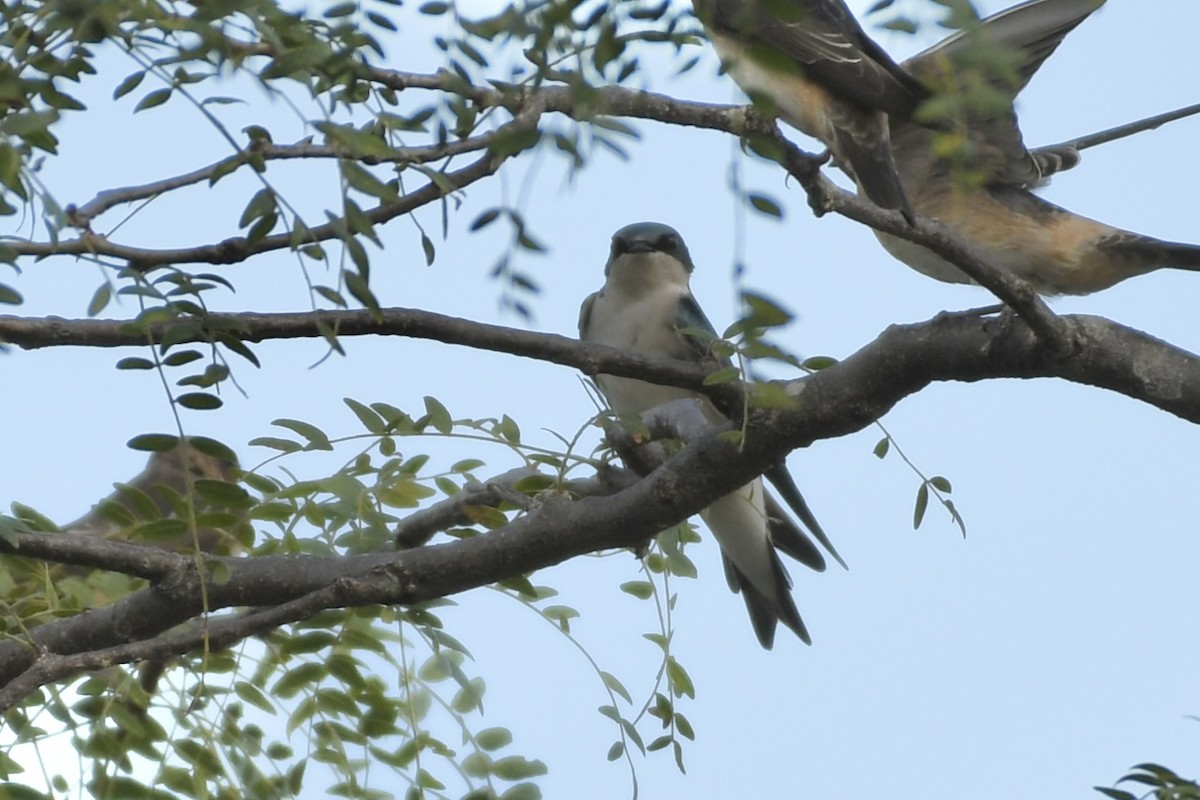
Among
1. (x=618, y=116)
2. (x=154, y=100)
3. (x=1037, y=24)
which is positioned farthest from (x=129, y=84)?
Answer: (x=1037, y=24)

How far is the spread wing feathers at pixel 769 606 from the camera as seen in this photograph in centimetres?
448

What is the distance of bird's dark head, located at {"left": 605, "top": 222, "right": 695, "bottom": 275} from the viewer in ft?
16.6

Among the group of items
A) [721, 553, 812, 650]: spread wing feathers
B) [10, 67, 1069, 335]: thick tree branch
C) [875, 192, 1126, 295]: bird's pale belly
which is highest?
[875, 192, 1126, 295]: bird's pale belly

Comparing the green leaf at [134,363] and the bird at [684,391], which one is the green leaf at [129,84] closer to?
the green leaf at [134,363]

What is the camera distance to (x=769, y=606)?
454 centimetres

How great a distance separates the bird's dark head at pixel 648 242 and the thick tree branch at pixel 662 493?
2.51 metres

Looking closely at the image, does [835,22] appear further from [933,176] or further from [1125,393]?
[1125,393]

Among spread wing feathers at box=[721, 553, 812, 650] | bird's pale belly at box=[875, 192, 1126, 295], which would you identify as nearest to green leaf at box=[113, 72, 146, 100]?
bird's pale belly at box=[875, 192, 1126, 295]

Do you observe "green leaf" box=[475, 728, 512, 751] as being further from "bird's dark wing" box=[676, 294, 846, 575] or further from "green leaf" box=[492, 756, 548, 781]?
"bird's dark wing" box=[676, 294, 846, 575]

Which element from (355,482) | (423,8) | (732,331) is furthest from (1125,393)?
(355,482)

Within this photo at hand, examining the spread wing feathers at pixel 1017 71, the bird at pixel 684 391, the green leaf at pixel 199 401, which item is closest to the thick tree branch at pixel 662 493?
the green leaf at pixel 199 401

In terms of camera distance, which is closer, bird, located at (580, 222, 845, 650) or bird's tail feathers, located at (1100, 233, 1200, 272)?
bird's tail feathers, located at (1100, 233, 1200, 272)

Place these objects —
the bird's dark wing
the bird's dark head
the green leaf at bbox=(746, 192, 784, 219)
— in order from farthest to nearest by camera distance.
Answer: the bird's dark head < the bird's dark wing < the green leaf at bbox=(746, 192, 784, 219)

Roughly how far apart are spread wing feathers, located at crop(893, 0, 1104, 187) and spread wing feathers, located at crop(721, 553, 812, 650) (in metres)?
1.44
